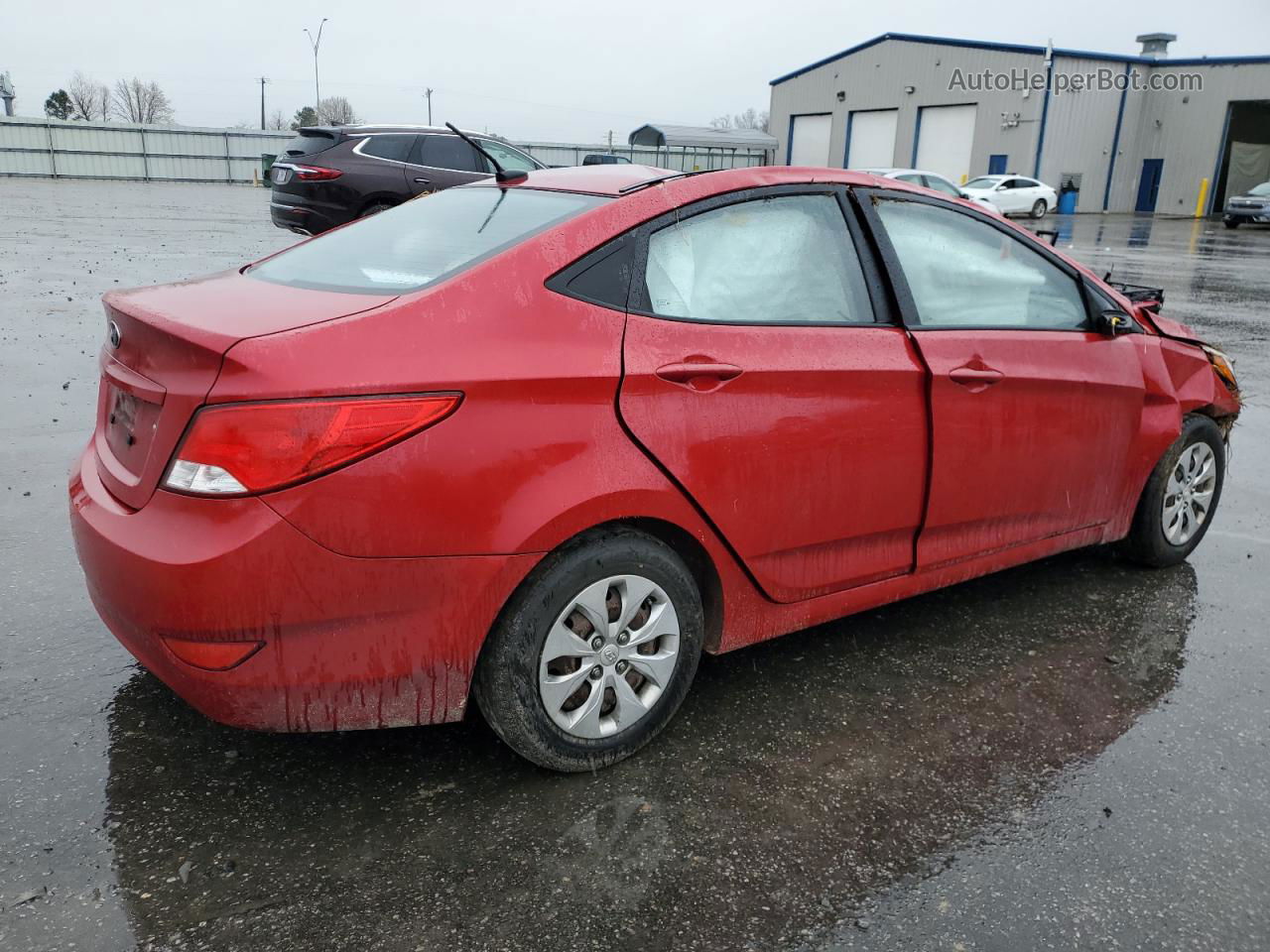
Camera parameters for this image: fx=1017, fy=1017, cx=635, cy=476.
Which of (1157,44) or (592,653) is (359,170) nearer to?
(592,653)

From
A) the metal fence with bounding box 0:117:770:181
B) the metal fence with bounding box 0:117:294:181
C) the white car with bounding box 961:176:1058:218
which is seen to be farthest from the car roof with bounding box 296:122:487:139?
the metal fence with bounding box 0:117:294:181

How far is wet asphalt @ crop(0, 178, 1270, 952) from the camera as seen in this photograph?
7.23 feet

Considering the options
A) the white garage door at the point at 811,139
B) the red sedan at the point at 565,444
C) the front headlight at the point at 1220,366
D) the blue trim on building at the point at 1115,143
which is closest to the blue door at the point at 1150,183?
the blue trim on building at the point at 1115,143

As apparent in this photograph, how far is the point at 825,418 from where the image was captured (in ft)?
9.57

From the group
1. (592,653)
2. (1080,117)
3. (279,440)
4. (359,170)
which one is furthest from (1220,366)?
(1080,117)

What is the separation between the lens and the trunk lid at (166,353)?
229cm

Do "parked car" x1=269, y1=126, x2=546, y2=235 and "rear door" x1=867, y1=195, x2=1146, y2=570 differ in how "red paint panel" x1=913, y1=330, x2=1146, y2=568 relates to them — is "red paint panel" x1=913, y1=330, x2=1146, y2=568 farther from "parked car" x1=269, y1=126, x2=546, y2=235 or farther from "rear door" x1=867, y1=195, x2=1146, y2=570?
"parked car" x1=269, y1=126, x2=546, y2=235

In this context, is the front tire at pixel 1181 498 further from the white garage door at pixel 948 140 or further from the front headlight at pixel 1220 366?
the white garage door at pixel 948 140

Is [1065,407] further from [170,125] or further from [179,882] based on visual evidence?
[170,125]

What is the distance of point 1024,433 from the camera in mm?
3424

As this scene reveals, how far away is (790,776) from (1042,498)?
4.97 ft

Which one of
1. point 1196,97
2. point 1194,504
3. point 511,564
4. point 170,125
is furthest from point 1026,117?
point 511,564

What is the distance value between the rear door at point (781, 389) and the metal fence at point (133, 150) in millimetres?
36412

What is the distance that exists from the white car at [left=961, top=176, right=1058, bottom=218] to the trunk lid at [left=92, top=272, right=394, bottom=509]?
1244 inches
